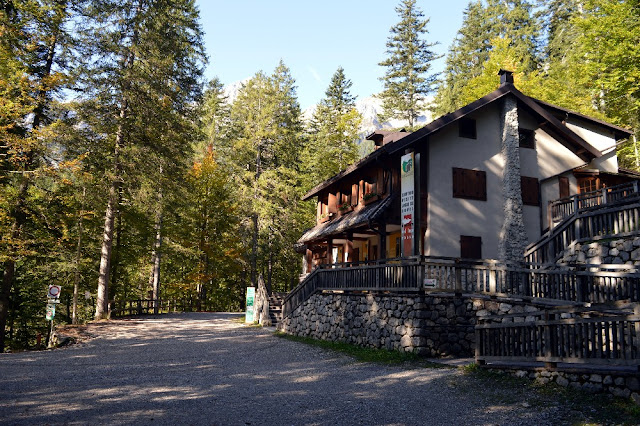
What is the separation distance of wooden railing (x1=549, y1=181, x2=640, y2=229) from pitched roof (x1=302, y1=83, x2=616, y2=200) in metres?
3.21

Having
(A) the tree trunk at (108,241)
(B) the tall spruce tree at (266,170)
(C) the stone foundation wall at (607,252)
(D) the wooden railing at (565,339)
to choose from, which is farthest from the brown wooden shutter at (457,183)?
(B) the tall spruce tree at (266,170)

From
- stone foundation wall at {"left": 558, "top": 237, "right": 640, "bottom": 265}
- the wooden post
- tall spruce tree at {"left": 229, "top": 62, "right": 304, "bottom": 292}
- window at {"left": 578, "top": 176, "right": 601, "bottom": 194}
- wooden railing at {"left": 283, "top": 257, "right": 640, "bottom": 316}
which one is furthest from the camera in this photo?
tall spruce tree at {"left": 229, "top": 62, "right": 304, "bottom": 292}

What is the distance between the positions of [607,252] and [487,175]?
674 cm

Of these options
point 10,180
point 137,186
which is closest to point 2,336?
point 10,180

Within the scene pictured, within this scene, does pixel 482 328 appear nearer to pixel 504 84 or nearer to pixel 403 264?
pixel 403 264

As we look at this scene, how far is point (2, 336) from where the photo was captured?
20.1 meters

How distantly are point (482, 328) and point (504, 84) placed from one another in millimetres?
15196

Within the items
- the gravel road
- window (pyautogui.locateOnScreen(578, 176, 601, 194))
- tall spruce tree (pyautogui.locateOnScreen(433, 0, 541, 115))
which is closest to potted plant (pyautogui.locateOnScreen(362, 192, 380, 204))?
the gravel road

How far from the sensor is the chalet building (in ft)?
66.5

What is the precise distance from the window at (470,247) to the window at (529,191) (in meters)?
3.41

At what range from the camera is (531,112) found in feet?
74.5

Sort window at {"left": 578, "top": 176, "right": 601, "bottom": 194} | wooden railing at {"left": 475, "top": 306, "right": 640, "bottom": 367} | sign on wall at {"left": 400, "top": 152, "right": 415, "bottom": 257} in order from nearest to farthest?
wooden railing at {"left": 475, "top": 306, "right": 640, "bottom": 367}
sign on wall at {"left": 400, "top": 152, "right": 415, "bottom": 257}
window at {"left": 578, "top": 176, "right": 601, "bottom": 194}

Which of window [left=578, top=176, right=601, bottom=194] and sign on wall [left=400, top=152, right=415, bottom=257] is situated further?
window [left=578, top=176, right=601, bottom=194]

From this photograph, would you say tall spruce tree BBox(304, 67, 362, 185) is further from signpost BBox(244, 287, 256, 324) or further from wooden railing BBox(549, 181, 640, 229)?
wooden railing BBox(549, 181, 640, 229)
